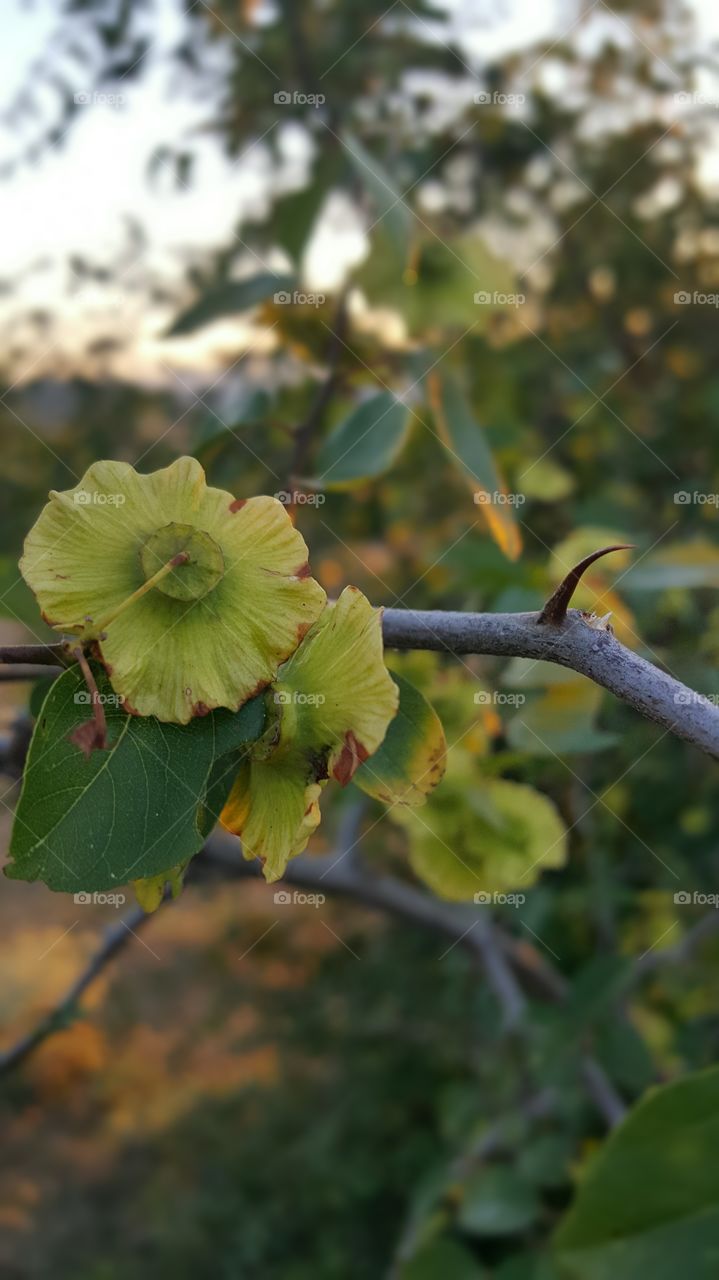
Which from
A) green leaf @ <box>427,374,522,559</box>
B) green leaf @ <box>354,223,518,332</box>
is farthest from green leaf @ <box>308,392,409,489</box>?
green leaf @ <box>354,223,518,332</box>

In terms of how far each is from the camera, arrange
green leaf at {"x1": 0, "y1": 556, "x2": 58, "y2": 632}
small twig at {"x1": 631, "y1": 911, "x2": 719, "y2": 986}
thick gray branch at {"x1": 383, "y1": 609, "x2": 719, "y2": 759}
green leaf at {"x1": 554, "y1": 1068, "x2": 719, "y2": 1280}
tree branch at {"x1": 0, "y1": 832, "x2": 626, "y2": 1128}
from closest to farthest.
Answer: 1. thick gray branch at {"x1": 383, "y1": 609, "x2": 719, "y2": 759}
2. green leaf at {"x1": 554, "y1": 1068, "x2": 719, "y2": 1280}
3. green leaf at {"x1": 0, "y1": 556, "x2": 58, "y2": 632}
4. tree branch at {"x1": 0, "y1": 832, "x2": 626, "y2": 1128}
5. small twig at {"x1": 631, "y1": 911, "x2": 719, "y2": 986}

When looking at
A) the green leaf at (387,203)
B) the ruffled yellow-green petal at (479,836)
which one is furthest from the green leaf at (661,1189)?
the green leaf at (387,203)

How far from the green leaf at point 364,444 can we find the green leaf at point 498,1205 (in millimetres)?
669

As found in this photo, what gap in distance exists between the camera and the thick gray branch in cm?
32

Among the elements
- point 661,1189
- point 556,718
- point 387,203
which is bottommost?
point 661,1189

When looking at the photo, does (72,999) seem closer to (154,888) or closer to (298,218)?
(154,888)

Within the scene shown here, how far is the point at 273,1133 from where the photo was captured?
162 centimetres

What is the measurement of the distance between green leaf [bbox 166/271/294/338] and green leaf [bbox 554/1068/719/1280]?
0.61m

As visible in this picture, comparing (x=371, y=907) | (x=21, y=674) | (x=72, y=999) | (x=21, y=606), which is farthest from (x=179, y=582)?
(x=371, y=907)

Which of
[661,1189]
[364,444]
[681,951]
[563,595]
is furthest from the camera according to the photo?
[681,951]

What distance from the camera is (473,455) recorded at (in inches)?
25.8

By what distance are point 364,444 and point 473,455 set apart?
2.8 inches

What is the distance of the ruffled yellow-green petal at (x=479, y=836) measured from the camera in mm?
659

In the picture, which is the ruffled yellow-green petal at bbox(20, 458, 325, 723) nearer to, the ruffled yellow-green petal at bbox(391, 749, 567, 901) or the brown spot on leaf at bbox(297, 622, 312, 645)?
the brown spot on leaf at bbox(297, 622, 312, 645)
